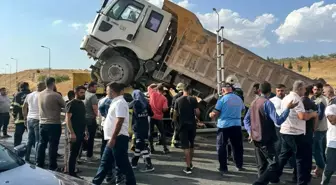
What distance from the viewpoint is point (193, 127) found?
737cm

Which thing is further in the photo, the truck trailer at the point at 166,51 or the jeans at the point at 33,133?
the truck trailer at the point at 166,51

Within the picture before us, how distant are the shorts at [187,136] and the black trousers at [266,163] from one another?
1.50 m

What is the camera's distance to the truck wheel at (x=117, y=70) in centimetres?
1117

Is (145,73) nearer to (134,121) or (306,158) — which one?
(134,121)

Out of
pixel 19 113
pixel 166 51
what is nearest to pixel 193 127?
pixel 19 113

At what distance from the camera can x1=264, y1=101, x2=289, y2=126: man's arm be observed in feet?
18.6

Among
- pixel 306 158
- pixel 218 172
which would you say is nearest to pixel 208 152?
pixel 218 172

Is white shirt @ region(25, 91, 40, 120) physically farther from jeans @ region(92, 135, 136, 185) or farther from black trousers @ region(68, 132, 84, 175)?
jeans @ region(92, 135, 136, 185)

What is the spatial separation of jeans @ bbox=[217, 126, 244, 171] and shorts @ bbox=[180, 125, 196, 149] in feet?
1.72

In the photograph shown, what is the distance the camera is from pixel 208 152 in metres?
9.42

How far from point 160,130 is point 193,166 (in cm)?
165

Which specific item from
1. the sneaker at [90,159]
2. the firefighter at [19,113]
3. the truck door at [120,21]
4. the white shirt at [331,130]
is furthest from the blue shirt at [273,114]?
the truck door at [120,21]

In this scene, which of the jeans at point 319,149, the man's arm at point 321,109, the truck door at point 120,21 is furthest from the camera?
the truck door at point 120,21

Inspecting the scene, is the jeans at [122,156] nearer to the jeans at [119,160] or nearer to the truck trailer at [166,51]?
the jeans at [119,160]
